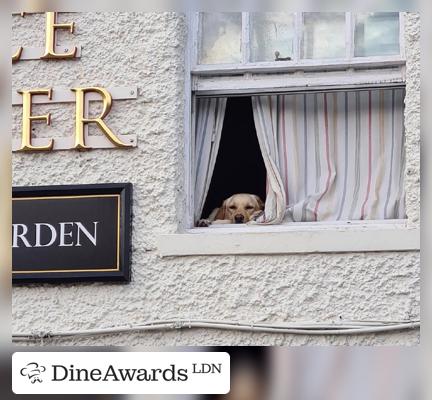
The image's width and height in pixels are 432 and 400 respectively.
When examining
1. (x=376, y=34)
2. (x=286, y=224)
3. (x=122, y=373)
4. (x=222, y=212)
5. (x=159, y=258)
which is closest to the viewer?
(x=122, y=373)

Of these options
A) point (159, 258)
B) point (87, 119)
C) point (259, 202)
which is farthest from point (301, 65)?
point (159, 258)

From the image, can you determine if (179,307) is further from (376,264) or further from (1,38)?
(1,38)

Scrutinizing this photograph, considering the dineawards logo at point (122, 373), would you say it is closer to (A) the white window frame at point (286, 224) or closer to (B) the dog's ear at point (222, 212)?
(A) the white window frame at point (286, 224)

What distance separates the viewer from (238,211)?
8.05 m

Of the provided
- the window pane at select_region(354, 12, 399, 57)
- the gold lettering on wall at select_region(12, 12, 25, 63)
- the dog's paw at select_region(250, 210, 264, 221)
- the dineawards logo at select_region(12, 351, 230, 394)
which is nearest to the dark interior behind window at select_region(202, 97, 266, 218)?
the dog's paw at select_region(250, 210, 264, 221)

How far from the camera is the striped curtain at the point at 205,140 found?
810 centimetres

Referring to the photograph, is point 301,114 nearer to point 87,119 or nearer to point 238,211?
point 238,211

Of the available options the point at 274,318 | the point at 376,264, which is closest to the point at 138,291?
the point at 274,318

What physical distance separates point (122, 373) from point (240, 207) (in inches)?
49.6

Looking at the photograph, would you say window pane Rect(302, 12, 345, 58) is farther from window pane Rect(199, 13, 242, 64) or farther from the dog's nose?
the dog's nose

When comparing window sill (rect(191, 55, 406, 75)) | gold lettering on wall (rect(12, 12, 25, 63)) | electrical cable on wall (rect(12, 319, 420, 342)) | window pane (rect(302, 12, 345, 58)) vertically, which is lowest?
electrical cable on wall (rect(12, 319, 420, 342))

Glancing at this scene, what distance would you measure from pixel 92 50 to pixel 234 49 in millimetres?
858

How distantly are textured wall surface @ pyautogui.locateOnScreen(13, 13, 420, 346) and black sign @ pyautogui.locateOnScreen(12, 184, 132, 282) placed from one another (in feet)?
0.24

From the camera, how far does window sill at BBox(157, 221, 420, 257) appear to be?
24.9ft
